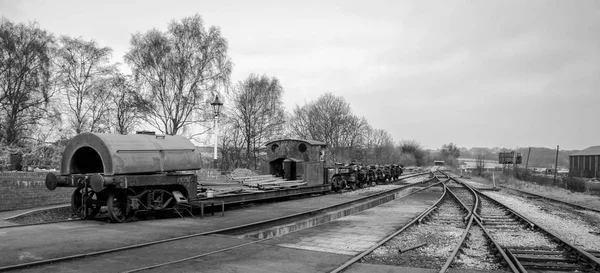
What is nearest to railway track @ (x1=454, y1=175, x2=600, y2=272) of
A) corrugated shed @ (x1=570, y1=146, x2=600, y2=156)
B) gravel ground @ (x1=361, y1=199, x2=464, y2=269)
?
gravel ground @ (x1=361, y1=199, x2=464, y2=269)

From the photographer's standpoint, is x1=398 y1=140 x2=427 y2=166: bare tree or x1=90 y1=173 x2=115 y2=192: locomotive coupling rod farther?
x1=398 y1=140 x2=427 y2=166: bare tree

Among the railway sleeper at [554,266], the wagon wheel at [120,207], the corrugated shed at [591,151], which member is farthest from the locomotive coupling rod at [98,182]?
the corrugated shed at [591,151]

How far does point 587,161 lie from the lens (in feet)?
255

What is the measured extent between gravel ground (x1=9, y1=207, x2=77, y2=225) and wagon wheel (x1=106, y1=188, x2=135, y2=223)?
2146 mm

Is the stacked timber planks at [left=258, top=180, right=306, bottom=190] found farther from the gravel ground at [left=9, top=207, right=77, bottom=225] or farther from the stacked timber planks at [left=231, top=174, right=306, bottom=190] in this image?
the gravel ground at [left=9, top=207, right=77, bottom=225]

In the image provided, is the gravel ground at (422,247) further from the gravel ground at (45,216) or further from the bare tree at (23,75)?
the bare tree at (23,75)

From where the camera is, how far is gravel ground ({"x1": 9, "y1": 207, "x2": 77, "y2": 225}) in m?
9.71

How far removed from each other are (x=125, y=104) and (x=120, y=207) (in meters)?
20.6

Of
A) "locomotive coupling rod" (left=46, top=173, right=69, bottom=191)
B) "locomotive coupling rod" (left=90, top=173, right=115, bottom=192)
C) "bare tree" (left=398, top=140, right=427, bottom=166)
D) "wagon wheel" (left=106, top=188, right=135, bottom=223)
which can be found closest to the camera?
"locomotive coupling rod" (left=90, top=173, right=115, bottom=192)

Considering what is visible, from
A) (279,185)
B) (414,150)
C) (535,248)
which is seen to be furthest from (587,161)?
(535,248)

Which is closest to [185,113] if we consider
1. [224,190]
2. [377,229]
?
[224,190]

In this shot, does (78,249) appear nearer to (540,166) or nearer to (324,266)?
(324,266)

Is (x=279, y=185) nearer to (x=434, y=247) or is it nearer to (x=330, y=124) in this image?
(x=434, y=247)

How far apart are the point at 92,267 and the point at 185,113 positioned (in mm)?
25095
